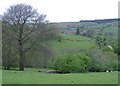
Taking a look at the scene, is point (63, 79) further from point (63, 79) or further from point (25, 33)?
point (25, 33)

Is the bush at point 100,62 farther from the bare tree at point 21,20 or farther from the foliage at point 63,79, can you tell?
the foliage at point 63,79

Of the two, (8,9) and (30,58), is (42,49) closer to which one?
(30,58)

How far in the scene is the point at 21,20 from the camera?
1325 inches

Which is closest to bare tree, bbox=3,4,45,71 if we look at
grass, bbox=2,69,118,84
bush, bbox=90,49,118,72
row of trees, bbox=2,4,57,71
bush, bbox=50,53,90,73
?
row of trees, bbox=2,4,57,71

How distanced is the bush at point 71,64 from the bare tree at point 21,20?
19.5 ft

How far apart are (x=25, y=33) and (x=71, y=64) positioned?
819 cm

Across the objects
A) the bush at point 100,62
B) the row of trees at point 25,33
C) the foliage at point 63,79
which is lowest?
the bush at point 100,62

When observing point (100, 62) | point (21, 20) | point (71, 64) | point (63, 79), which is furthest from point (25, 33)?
point (63, 79)

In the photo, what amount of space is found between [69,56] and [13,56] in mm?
8509

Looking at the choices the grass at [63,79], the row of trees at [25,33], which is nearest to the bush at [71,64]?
the row of trees at [25,33]

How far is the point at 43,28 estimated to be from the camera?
110 feet

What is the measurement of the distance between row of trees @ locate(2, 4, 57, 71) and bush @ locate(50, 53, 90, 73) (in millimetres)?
4894

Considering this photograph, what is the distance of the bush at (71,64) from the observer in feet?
93.7

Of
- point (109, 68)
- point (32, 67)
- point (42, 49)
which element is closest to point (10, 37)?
point (42, 49)
